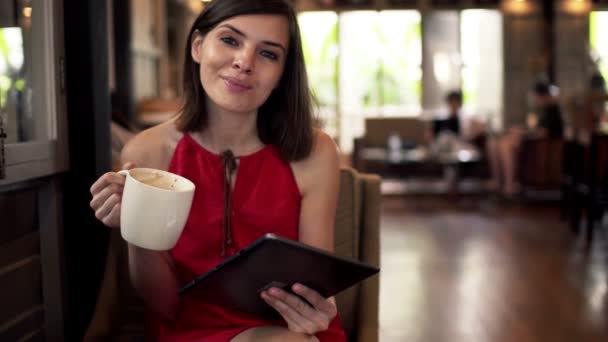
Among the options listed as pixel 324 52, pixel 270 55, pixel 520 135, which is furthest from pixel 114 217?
pixel 324 52

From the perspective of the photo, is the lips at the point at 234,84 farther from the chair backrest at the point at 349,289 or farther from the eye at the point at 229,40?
the chair backrest at the point at 349,289

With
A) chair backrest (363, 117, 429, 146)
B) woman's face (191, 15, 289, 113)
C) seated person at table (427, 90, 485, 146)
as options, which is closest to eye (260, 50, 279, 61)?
woman's face (191, 15, 289, 113)

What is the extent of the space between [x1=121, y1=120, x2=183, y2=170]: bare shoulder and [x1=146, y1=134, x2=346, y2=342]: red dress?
0.06 ft

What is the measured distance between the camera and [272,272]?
1.11 metres

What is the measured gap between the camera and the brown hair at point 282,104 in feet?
4.68

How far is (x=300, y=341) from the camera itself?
1.27 m

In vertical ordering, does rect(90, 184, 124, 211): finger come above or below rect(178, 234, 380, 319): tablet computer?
above

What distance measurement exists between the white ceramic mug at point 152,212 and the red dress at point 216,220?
29 centimetres

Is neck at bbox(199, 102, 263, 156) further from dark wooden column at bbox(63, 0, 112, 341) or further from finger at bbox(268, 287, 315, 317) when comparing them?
finger at bbox(268, 287, 315, 317)

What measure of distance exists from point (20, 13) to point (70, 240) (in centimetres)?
45

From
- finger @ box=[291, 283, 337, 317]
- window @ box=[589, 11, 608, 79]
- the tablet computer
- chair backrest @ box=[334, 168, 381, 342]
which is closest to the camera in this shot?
the tablet computer

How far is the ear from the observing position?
4.70 ft

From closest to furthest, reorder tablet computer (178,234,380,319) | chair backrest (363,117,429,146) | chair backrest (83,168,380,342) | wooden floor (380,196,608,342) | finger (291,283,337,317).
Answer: tablet computer (178,234,380,319), finger (291,283,337,317), chair backrest (83,168,380,342), wooden floor (380,196,608,342), chair backrest (363,117,429,146)

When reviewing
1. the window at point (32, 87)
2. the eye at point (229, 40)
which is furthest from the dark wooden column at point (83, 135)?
the eye at point (229, 40)
